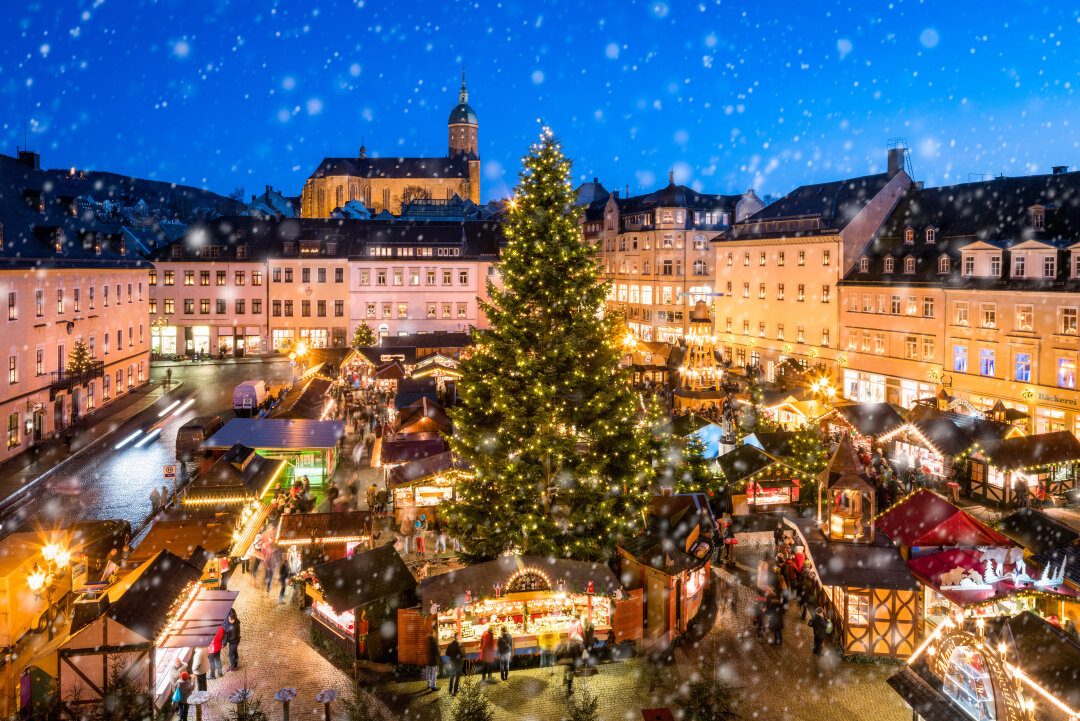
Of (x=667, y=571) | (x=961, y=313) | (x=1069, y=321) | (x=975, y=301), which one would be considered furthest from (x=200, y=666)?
(x=961, y=313)

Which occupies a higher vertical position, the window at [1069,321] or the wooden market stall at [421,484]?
the window at [1069,321]

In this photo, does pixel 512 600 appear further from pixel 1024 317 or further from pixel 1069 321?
pixel 1024 317

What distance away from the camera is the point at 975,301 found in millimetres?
34344

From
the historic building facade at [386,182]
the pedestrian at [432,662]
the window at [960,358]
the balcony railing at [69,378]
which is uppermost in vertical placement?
the historic building facade at [386,182]

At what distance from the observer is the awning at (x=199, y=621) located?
1256 cm

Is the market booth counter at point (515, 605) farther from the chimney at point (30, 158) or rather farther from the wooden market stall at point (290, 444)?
the chimney at point (30, 158)

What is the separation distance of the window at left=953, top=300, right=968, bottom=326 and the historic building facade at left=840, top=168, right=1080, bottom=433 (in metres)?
0.04

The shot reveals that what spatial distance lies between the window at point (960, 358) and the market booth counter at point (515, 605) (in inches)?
1050

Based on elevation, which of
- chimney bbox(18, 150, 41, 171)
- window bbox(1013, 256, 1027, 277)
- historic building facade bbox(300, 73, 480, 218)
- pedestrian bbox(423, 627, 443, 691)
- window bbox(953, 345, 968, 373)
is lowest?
pedestrian bbox(423, 627, 443, 691)

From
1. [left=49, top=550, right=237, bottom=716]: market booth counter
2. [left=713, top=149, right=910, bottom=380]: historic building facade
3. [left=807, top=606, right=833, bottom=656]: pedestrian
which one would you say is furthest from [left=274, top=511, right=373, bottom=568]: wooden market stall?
[left=713, top=149, right=910, bottom=380]: historic building facade

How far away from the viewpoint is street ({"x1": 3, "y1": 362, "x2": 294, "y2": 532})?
22328 mm

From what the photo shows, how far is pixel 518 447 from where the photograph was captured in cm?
1591

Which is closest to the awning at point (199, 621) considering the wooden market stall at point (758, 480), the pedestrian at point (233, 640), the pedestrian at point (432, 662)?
the pedestrian at point (233, 640)

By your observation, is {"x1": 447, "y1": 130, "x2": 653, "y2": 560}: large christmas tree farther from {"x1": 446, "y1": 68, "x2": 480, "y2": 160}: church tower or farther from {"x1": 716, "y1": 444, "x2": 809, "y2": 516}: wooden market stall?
{"x1": 446, "y1": 68, "x2": 480, "y2": 160}: church tower
